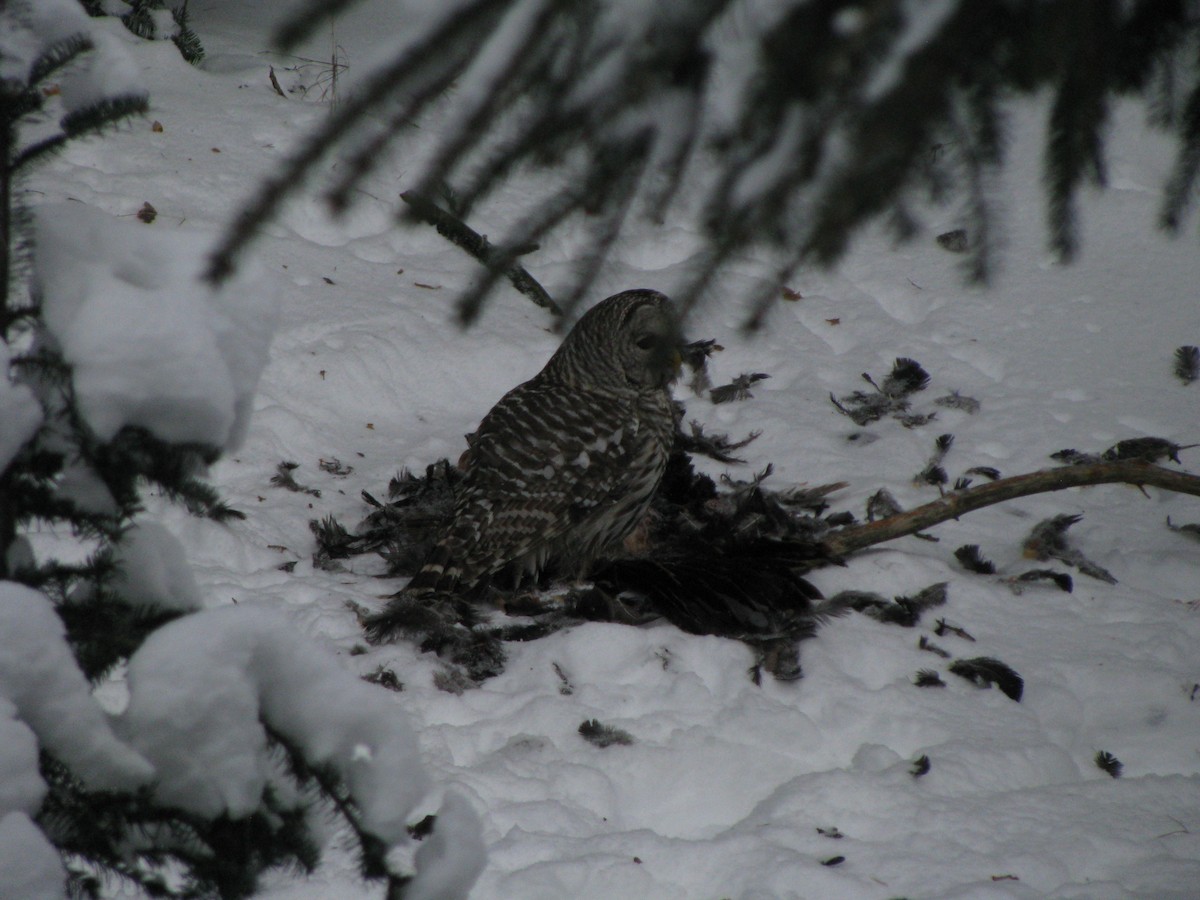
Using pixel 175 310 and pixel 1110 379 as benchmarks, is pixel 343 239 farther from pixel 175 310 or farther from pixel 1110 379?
pixel 175 310

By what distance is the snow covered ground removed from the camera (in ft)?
8.82

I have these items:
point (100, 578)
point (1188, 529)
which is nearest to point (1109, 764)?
point (1188, 529)

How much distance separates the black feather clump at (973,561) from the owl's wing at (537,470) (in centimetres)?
142

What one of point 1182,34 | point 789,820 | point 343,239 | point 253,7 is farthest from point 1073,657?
point 253,7

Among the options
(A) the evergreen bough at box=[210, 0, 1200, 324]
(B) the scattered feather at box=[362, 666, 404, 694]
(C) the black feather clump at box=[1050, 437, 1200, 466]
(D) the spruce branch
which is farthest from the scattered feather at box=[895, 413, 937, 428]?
(D) the spruce branch

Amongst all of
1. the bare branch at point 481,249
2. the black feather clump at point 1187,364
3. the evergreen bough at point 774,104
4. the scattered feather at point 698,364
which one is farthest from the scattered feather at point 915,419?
the evergreen bough at point 774,104

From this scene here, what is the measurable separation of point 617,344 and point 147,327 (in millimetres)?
3550

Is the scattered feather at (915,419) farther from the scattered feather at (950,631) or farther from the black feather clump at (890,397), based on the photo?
the scattered feather at (950,631)

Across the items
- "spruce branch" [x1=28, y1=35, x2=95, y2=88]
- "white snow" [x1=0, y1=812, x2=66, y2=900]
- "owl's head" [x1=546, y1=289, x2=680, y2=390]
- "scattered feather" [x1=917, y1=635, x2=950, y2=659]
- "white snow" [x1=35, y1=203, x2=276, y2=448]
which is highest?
"spruce branch" [x1=28, y1=35, x2=95, y2=88]

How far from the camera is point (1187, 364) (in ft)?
19.0

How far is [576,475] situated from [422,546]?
70cm

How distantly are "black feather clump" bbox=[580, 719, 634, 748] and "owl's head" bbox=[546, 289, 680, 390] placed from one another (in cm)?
200

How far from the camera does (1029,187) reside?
7.75 meters

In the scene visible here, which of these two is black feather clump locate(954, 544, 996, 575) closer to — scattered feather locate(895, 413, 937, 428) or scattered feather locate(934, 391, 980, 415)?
scattered feather locate(895, 413, 937, 428)
